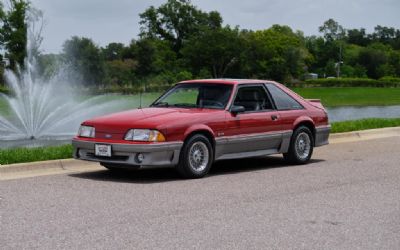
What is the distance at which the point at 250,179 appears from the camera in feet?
34.3

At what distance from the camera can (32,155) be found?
1136 centimetres

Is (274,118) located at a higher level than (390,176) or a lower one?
higher

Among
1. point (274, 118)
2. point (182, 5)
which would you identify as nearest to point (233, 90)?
point (274, 118)

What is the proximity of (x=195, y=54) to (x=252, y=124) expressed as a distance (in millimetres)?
91135

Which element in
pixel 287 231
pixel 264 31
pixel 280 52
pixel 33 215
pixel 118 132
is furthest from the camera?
pixel 264 31

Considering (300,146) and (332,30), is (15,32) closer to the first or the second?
(300,146)

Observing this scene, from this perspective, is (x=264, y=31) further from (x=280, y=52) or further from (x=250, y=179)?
(x=250, y=179)

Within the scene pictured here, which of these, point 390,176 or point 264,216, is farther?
point 390,176

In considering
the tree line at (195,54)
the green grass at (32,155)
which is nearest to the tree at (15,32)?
the tree line at (195,54)

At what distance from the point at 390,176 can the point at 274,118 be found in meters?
2.01

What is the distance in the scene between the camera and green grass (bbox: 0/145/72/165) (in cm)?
1098

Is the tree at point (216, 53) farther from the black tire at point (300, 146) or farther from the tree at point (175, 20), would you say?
the black tire at point (300, 146)

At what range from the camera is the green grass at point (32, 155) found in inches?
432

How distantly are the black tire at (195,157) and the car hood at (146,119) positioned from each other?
0.30m
